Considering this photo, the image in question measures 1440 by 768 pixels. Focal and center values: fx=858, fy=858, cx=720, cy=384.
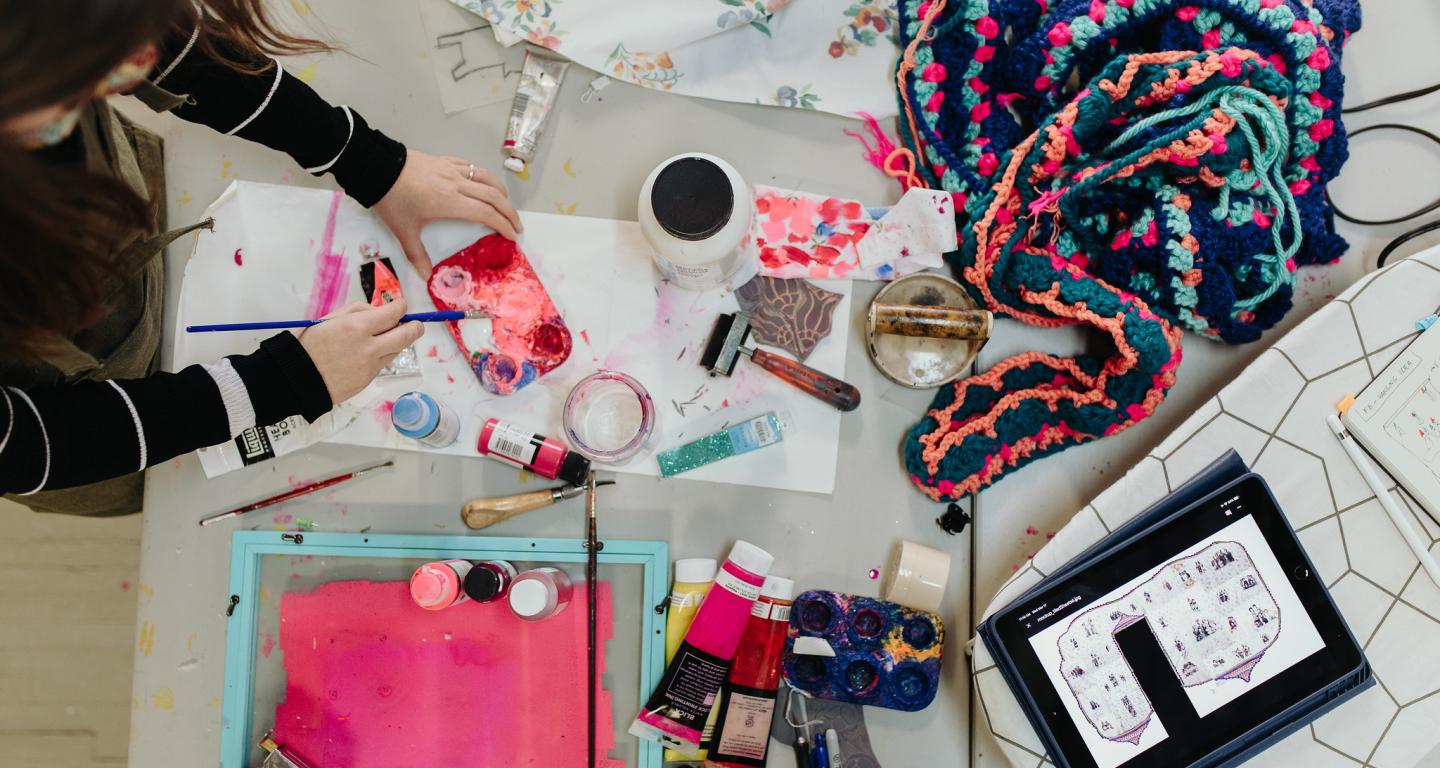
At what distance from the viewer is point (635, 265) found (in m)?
0.87

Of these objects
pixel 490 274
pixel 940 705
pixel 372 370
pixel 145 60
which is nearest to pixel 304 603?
pixel 372 370

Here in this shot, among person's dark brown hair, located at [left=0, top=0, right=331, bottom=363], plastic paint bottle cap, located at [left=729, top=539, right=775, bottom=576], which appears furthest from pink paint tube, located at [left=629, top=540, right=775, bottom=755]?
person's dark brown hair, located at [left=0, top=0, right=331, bottom=363]

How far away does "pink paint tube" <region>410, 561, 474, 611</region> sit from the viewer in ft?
2.60

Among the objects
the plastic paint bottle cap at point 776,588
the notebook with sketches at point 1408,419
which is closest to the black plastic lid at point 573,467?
the plastic paint bottle cap at point 776,588

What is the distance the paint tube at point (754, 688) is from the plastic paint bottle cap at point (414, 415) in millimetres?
353

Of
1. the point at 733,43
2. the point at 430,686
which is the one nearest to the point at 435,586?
the point at 430,686

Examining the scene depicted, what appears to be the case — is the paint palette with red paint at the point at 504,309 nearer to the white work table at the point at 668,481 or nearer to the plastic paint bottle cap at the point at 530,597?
the white work table at the point at 668,481

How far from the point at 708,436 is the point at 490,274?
27 cm

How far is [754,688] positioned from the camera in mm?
823

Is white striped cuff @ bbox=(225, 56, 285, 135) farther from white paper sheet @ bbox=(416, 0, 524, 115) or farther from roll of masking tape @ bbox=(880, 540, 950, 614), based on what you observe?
roll of masking tape @ bbox=(880, 540, 950, 614)

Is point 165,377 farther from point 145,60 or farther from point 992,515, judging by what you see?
point 992,515

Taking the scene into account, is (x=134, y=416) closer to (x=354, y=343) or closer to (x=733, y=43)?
(x=354, y=343)

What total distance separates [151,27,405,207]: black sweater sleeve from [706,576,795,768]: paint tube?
0.55m

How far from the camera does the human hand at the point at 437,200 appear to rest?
0.84m
